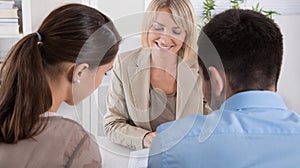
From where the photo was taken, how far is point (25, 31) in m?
1.83

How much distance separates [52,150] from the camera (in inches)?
29.6

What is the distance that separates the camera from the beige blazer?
985 millimetres

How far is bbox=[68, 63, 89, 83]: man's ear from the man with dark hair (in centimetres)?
22

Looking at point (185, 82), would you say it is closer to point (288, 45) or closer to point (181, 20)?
point (181, 20)

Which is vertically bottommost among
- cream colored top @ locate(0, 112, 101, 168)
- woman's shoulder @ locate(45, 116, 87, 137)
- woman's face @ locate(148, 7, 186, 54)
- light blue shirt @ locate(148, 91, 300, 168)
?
cream colored top @ locate(0, 112, 101, 168)

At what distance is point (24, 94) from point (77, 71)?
119mm

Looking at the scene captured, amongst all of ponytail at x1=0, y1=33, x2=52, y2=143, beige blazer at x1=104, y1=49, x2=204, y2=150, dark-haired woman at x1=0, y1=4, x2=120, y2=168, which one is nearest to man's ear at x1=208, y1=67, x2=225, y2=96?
beige blazer at x1=104, y1=49, x2=204, y2=150

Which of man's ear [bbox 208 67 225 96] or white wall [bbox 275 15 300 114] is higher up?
man's ear [bbox 208 67 225 96]

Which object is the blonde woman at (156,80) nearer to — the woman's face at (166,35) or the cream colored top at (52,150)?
the woman's face at (166,35)

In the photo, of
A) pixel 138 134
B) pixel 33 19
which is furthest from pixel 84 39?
pixel 33 19

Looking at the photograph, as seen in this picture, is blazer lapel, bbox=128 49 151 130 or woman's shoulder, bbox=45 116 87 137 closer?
woman's shoulder, bbox=45 116 87 137

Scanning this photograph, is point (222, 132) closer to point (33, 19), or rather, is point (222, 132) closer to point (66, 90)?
point (66, 90)

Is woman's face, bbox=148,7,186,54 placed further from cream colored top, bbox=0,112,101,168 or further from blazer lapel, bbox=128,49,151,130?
cream colored top, bbox=0,112,101,168

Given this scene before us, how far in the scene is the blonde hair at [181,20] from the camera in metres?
0.92
